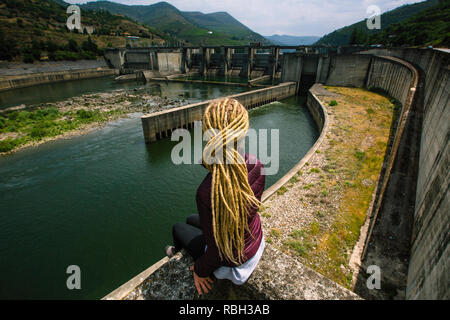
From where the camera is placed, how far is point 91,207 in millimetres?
11469

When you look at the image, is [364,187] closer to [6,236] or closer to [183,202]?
[183,202]

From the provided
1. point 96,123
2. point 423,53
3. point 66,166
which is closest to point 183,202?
point 66,166

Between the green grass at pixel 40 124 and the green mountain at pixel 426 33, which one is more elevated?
the green mountain at pixel 426 33

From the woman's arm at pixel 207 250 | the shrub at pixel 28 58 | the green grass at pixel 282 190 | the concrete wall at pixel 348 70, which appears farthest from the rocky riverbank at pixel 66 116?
the shrub at pixel 28 58

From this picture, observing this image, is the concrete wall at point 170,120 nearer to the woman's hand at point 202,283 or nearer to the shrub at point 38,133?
the shrub at point 38,133

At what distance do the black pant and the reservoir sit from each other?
19.5ft

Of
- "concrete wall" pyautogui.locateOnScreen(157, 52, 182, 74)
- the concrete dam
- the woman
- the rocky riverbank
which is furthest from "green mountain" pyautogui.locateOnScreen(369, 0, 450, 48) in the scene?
"concrete wall" pyautogui.locateOnScreen(157, 52, 182, 74)

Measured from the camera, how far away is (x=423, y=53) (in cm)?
2069

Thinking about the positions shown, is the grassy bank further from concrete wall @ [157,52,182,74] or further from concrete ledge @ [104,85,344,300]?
concrete wall @ [157,52,182,74]

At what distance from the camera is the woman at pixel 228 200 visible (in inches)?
82.7

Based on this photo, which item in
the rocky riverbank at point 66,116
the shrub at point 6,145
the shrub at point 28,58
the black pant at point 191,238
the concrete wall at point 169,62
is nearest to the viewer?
the black pant at point 191,238

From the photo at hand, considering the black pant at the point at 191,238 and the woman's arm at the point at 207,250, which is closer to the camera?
the woman's arm at the point at 207,250

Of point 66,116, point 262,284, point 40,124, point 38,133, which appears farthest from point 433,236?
point 66,116

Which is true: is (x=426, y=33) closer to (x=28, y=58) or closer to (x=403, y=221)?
(x=403, y=221)
